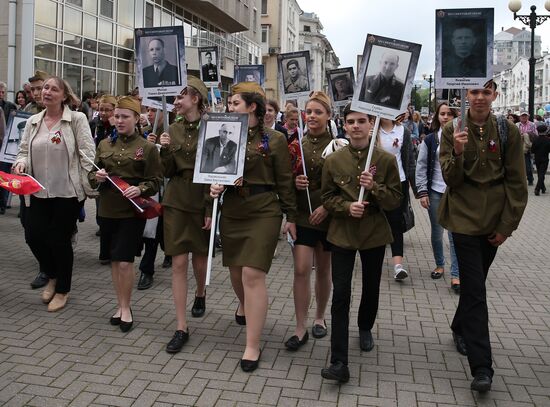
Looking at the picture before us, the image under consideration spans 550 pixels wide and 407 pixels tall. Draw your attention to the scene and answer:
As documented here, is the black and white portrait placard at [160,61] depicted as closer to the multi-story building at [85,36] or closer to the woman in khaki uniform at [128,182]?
the woman in khaki uniform at [128,182]

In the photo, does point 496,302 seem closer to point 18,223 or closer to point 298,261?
point 298,261

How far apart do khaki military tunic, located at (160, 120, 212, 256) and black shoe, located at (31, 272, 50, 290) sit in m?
2.31

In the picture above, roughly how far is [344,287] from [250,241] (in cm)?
78

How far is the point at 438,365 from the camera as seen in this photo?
4.71m

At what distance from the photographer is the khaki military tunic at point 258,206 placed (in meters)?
4.66

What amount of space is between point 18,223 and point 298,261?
712cm

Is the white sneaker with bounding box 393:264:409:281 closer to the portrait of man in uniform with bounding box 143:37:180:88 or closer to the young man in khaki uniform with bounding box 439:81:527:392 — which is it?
the young man in khaki uniform with bounding box 439:81:527:392

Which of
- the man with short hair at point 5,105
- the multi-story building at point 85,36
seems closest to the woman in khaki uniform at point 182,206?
the man with short hair at point 5,105

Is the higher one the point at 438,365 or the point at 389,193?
the point at 389,193

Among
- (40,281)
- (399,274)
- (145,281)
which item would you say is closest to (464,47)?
(399,274)

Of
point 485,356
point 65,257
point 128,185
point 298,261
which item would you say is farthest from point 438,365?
point 65,257

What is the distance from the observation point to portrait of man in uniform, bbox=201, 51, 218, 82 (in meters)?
11.1

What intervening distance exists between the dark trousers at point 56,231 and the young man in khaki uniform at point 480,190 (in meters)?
3.50

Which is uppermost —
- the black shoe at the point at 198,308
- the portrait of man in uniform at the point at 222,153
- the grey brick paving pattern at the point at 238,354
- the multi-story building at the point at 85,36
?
the multi-story building at the point at 85,36
